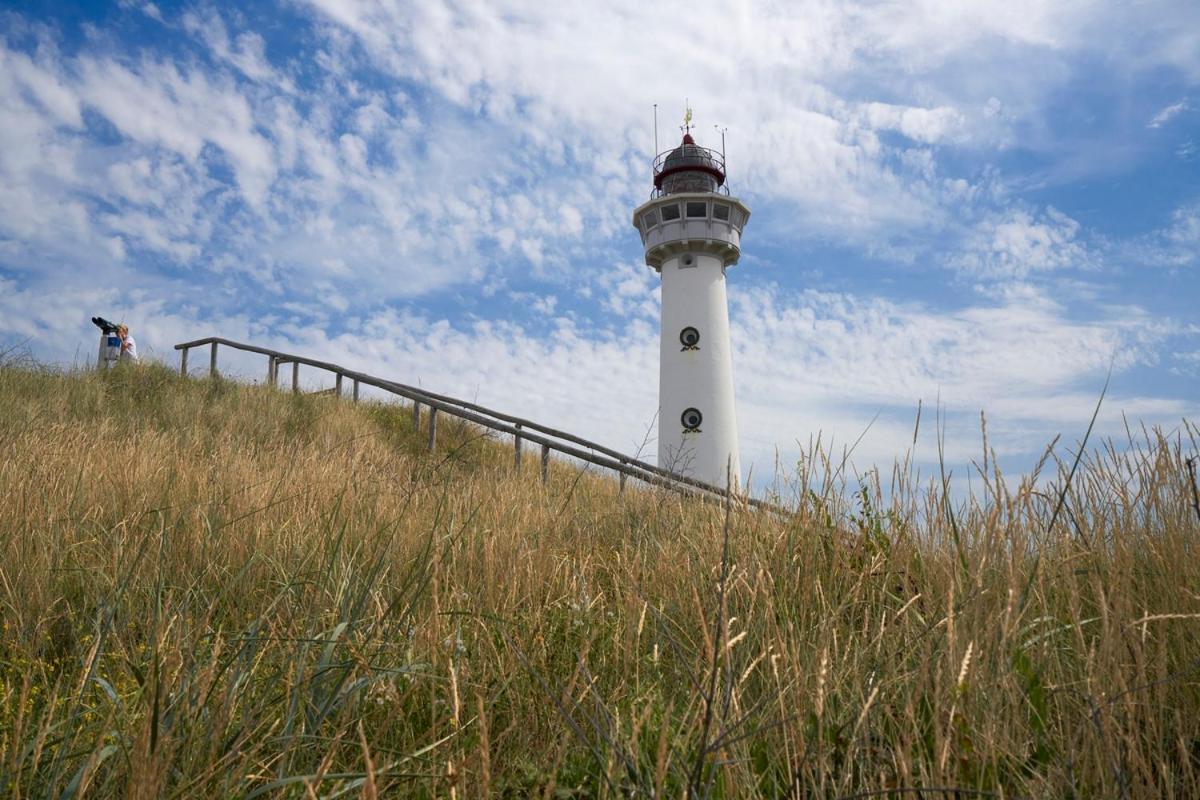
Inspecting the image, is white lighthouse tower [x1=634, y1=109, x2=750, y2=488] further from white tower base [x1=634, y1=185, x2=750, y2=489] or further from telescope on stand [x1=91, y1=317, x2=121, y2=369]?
telescope on stand [x1=91, y1=317, x2=121, y2=369]

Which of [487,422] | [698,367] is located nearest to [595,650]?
[487,422]

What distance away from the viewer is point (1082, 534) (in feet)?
10.5

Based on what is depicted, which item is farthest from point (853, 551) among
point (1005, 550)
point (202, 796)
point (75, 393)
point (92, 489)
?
point (75, 393)

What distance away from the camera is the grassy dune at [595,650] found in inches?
66.9

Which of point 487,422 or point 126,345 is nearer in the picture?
point 487,422

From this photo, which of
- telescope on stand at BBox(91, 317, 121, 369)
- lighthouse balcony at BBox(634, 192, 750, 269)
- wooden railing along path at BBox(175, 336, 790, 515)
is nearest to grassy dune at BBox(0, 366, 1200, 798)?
wooden railing along path at BBox(175, 336, 790, 515)

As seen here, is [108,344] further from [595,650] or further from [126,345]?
[595,650]

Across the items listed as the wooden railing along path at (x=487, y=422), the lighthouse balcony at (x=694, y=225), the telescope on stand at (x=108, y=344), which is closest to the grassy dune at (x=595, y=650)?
the wooden railing along path at (x=487, y=422)

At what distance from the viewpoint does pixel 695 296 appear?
20.9 metres

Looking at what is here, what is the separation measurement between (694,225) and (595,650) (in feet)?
63.4

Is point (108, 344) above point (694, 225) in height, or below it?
below

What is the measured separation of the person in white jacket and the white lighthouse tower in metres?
12.1

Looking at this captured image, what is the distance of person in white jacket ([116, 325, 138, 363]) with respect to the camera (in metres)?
17.7

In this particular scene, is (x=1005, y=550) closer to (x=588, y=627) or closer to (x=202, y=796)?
(x=588, y=627)
